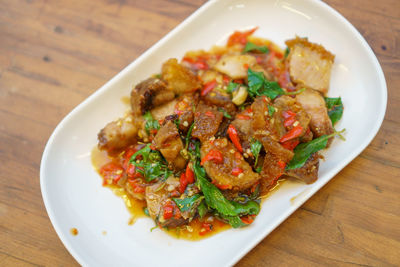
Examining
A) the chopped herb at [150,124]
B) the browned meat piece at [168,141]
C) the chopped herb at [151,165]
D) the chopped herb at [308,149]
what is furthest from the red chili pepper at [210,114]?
the chopped herb at [308,149]

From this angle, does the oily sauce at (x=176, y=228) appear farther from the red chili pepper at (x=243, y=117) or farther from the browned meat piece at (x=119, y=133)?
the red chili pepper at (x=243, y=117)

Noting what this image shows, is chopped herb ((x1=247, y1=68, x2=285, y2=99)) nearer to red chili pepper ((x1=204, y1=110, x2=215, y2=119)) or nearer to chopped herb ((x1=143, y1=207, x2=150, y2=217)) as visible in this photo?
red chili pepper ((x1=204, y1=110, x2=215, y2=119))

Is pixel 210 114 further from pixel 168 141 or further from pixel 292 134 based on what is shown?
pixel 292 134

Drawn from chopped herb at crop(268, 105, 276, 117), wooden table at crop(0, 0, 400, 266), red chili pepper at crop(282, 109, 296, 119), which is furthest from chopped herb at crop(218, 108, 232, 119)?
wooden table at crop(0, 0, 400, 266)

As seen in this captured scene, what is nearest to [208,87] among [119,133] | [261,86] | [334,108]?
[261,86]

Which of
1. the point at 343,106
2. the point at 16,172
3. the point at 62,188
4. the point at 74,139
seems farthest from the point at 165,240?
the point at 343,106

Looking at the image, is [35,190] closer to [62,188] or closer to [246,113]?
[62,188]
